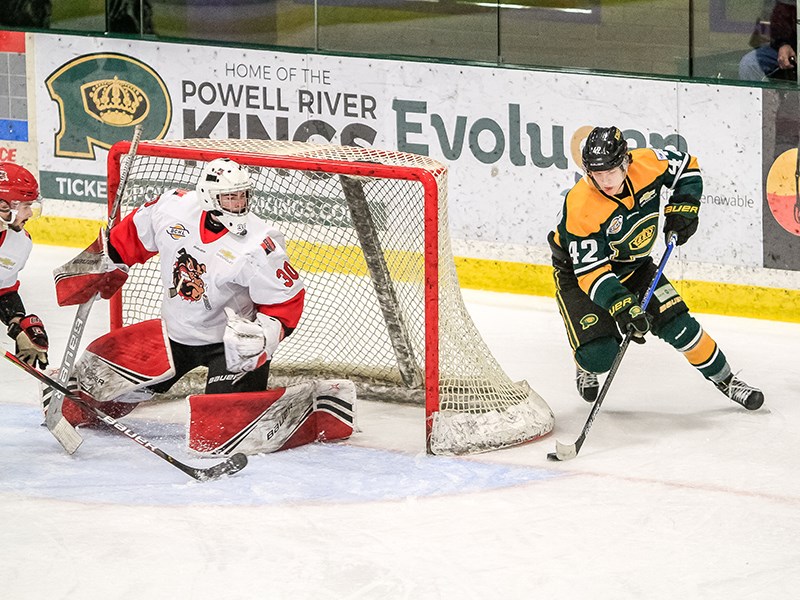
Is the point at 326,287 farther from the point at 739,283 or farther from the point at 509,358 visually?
the point at 739,283

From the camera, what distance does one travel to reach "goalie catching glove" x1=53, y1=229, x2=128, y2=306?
16.0 ft

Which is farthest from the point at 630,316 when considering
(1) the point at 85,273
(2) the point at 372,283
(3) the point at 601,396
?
(1) the point at 85,273

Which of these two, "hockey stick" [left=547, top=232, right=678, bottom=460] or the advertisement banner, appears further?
the advertisement banner

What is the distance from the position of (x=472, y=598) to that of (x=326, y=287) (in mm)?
2028

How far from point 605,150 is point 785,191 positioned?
1.46 m

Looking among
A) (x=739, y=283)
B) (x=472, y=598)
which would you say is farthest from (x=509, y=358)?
(x=472, y=598)

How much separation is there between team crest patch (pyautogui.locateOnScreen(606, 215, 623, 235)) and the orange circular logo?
1.28 meters

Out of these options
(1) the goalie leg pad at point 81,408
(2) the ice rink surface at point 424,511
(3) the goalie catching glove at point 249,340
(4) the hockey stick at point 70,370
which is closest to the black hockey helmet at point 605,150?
(2) the ice rink surface at point 424,511

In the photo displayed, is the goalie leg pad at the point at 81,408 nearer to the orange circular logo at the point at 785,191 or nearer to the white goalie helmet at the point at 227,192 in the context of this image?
the white goalie helmet at the point at 227,192

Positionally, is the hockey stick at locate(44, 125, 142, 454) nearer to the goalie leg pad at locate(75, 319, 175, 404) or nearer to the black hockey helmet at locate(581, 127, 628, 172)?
the goalie leg pad at locate(75, 319, 175, 404)

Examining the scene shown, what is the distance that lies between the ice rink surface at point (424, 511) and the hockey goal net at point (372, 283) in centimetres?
13

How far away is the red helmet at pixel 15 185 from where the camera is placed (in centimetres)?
481

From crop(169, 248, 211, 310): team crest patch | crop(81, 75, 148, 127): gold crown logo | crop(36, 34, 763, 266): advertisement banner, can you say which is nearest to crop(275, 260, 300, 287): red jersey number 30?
crop(169, 248, 211, 310): team crest patch

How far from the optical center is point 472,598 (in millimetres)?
3740
